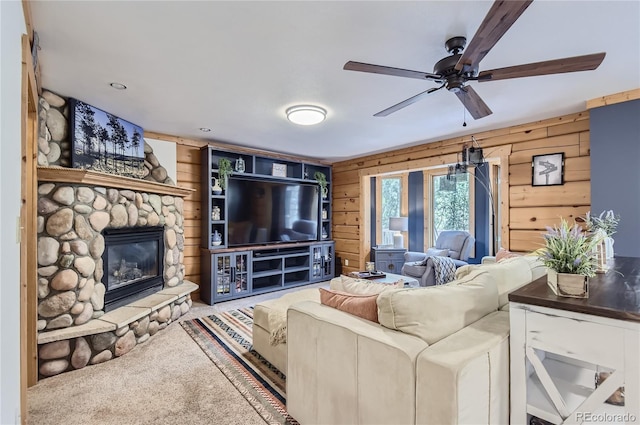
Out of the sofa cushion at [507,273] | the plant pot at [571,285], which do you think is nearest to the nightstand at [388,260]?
the sofa cushion at [507,273]

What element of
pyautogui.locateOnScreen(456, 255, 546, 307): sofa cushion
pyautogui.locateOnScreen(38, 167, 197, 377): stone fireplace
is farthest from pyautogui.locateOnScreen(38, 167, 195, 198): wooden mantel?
pyautogui.locateOnScreen(456, 255, 546, 307): sofa cushion

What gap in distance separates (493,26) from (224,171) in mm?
3861

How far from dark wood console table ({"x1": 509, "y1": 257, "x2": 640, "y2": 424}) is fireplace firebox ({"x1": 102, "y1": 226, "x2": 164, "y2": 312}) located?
10.8 feet

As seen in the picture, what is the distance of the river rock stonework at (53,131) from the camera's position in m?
2.64

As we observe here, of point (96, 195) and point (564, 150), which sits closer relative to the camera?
point (96, 195)

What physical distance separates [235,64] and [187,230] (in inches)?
117

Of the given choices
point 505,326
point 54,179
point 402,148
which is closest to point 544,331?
point 505,326

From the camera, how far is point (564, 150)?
3.52 m

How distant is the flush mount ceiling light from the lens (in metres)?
3.07

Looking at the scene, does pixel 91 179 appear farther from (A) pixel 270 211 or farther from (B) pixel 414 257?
(B) pixel 414 257

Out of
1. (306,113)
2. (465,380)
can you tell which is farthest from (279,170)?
(465,380)

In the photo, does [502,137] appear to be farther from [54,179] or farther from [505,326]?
[54,179]

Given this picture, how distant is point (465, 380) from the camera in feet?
3.75

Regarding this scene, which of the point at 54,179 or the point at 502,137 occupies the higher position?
the point at 502,137
